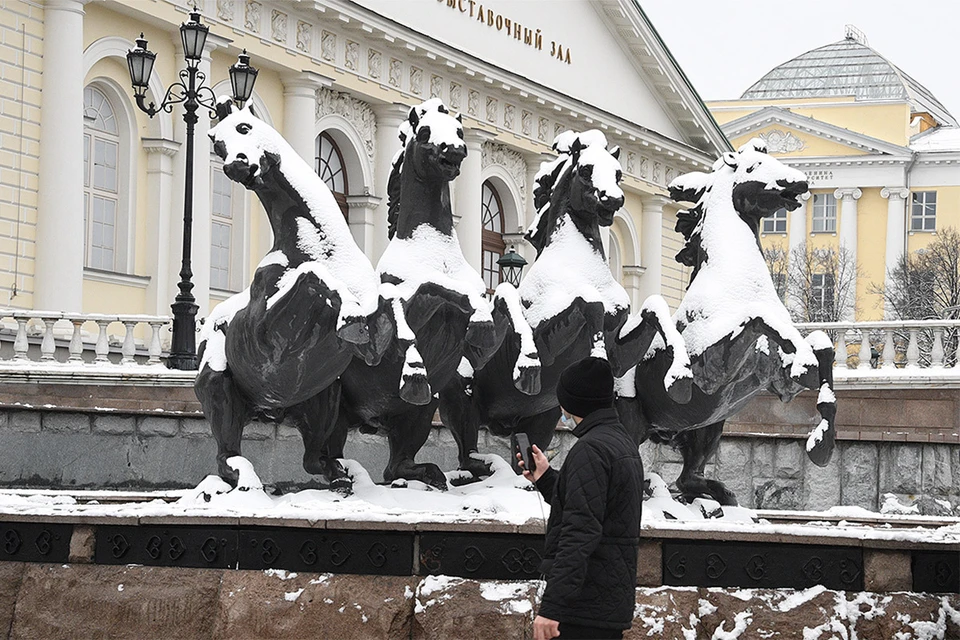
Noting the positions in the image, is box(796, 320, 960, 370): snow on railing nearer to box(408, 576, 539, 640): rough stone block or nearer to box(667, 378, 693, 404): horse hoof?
box(667, 378, 693, 404): horse hoof

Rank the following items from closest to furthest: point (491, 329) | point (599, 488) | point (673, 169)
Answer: point (599, 488)
point (491, 329)
point (673, 169)

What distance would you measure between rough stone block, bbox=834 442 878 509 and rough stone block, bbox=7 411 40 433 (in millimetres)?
7536

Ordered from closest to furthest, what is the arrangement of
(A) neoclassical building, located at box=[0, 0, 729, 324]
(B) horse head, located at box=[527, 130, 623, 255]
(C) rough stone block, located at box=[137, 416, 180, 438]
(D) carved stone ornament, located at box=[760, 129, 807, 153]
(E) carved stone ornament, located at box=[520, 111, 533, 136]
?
1. (B) horse head, located at box=[527, 130, 623, 255]
2. (C) rough stone block, located at box=[137, 416, 180, 438]
3. (A) neoclassical building, located at box=[0, 0, 729, 324]
4. (E) carved stone ornament, located at box=[520, 111, 533, 136]
5. (D) carved stone ornament, located at box=[760, 129, 807, 153]

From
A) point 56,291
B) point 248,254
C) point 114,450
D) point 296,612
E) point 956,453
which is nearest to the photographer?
point 296,612

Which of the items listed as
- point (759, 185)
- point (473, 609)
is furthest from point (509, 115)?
Result: point (473, 609)

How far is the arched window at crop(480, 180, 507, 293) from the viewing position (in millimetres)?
37250

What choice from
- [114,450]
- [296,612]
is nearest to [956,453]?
[114,450]

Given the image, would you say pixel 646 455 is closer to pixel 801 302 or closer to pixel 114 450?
pixel 114 450

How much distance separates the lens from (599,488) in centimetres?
517

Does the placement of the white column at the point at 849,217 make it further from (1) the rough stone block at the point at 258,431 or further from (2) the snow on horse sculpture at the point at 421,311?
(2) the snow on horse sculpture at the point at 421,311

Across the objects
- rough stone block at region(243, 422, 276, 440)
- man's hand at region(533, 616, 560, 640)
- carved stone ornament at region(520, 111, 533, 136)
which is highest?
carved stone ornament at region(520, 111, 533, 136)

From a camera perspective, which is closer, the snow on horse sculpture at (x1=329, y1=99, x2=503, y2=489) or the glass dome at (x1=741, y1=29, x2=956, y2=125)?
the snow on horse sculpture at (x1=329, y1=99, x2=503, y2=489)

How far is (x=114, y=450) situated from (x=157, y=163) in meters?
13.9

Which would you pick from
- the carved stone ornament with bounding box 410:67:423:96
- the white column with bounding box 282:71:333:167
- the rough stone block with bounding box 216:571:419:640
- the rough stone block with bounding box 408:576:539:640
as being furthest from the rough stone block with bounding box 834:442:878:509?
the carved stone ornament with bounding box 410:67:423:96
